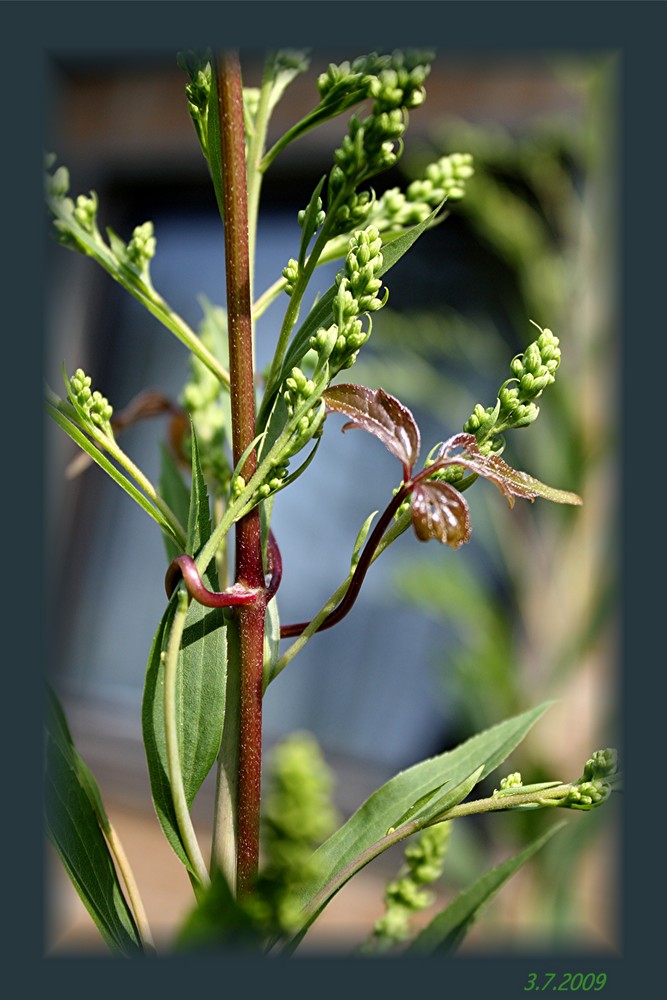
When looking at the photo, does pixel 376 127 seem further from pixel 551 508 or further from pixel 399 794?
pixel 551 508

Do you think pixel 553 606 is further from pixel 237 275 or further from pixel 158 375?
pixel 158 375

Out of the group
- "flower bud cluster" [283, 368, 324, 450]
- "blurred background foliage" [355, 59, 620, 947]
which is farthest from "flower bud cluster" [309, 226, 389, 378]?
"blurred background foliage" [355, 59, 620, 947]

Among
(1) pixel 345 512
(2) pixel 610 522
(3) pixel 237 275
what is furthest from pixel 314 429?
(1) pixel 345 512

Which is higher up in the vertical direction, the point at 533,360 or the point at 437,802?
the point at 533,360

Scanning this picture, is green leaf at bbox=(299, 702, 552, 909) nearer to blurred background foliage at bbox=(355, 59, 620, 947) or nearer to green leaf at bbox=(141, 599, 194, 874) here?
green leaf at bbox=(141, 599, 194, 874)

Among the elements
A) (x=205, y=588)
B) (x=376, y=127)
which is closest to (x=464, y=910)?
(x=205, y=588)

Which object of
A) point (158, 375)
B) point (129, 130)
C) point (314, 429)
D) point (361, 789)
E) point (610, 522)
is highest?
point (129, 130)
